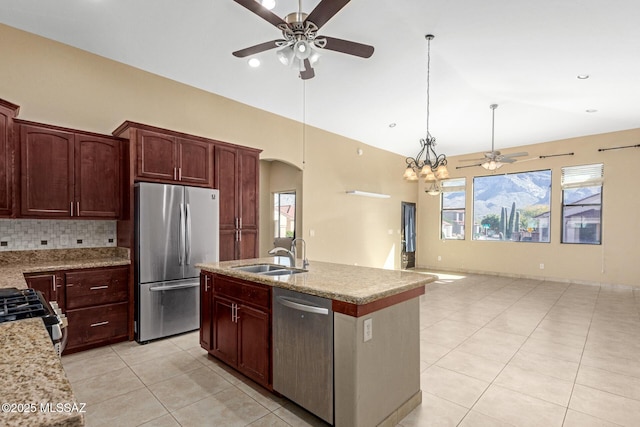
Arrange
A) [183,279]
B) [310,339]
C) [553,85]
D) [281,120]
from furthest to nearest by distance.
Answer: [281,120], [553,85], [183,279], [310,339]

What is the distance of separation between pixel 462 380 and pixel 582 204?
21.3ft

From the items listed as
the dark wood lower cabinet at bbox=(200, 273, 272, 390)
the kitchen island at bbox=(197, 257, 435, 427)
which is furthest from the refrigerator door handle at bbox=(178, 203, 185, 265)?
the kitchen island at bbox=(197, 257, 435, 427)

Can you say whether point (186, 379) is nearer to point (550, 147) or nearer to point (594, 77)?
point (594, 77)

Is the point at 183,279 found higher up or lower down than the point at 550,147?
lower down

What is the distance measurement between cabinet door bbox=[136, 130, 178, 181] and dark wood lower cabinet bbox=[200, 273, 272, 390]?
1.43 metres

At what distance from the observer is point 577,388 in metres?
2.64

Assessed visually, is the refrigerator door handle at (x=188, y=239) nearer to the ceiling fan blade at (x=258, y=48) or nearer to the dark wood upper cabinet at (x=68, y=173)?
the dark wood upper cabinet at (x=68, y=173)

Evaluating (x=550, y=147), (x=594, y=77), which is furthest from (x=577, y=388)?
(x=550, y=147)

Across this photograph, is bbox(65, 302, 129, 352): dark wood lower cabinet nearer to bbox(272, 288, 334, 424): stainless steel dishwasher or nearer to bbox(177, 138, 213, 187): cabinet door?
bbox(177, 138, 213, 187): cabinet door

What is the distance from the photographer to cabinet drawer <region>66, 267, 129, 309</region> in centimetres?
320

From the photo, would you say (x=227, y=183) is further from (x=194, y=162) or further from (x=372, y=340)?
(x=372, y=340)

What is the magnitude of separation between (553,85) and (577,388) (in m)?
4.44

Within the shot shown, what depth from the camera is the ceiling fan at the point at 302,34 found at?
2.17m

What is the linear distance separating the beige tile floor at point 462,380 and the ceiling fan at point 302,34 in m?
2.76
